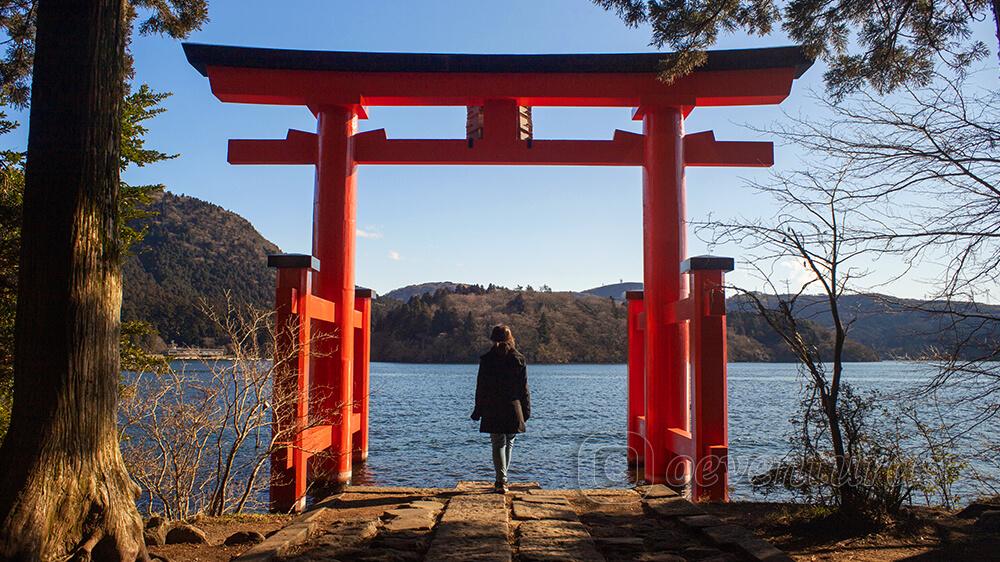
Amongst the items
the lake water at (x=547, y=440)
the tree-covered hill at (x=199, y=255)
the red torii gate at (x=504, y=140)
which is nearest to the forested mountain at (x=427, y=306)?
the tree-covered hill at (x=199, y=255)

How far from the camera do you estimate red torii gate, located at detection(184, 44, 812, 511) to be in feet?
29.6

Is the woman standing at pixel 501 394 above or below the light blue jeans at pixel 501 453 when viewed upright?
above

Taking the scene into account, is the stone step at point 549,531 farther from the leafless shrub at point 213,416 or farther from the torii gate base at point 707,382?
the leafless shrub at point 213,416

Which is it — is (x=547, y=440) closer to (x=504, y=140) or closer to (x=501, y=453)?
(x=504, y=140)

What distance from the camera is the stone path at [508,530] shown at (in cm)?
417

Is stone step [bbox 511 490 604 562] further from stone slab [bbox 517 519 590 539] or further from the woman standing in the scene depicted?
the woman standing

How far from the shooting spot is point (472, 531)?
15.2 feet

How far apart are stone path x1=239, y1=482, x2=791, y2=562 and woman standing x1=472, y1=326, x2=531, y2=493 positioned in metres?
0.43

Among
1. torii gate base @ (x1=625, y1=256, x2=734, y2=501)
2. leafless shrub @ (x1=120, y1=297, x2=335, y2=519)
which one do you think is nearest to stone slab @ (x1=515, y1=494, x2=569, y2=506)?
torii gate base @ (x1=625, y1=256, x2=734, y2=501)

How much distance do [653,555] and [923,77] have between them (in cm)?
461

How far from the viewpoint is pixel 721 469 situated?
22.7ft

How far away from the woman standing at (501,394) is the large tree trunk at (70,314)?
→ 2931 millimetres

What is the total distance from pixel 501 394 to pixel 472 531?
5.93ft

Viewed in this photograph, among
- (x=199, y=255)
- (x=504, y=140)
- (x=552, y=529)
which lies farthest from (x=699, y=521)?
(x=199, y=255)
